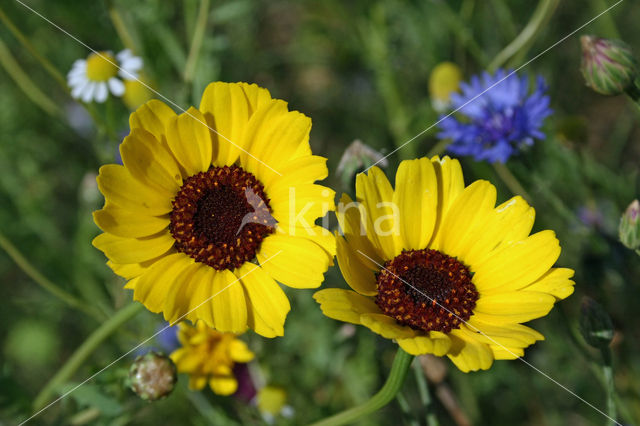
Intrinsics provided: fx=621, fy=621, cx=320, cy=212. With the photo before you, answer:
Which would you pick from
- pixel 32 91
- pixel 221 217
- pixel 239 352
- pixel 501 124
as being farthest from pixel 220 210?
pixel 32 91

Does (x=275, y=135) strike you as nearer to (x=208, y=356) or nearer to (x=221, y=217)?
(x=221, y=217)

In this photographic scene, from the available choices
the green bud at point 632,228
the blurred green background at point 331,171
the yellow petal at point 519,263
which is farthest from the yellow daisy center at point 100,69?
the green bud at point 632,228

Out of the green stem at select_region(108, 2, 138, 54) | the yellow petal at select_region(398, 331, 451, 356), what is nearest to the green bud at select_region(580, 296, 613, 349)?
the yellow petal at select_region(398, 331, 451, 356)

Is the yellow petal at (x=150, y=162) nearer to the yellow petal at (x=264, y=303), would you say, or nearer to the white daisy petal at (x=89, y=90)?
the yellow petal at (x=264, y=303)

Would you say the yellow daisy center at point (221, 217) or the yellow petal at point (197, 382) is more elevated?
the yellow daisy center at point (221, 217)

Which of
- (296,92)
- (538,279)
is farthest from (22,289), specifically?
(538,279)

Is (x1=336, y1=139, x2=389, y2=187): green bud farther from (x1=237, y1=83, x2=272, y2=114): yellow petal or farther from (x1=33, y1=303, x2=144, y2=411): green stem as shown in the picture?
(x1=33, y1=303, x2=144, y2=411): green stem
